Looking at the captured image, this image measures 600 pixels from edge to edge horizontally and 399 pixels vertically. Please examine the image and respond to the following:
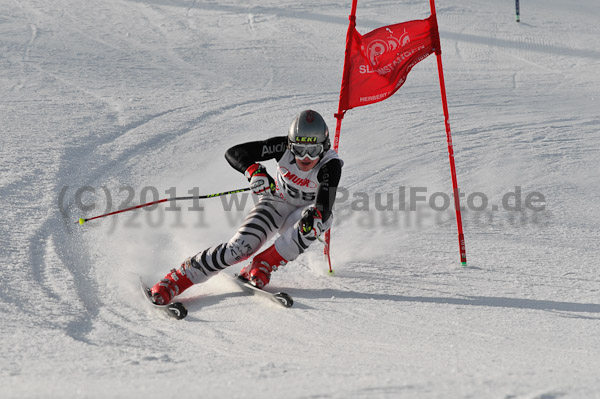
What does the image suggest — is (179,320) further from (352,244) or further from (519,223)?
(519,223)

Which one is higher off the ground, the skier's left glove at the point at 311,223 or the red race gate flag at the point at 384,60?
the red race gate flag at the point at 384,60

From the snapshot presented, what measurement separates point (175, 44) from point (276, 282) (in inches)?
323

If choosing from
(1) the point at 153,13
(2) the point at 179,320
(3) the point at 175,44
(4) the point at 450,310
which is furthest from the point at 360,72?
(1) the point at 153,13

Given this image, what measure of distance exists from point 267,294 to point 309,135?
1.16m

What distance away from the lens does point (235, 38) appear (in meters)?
12.9

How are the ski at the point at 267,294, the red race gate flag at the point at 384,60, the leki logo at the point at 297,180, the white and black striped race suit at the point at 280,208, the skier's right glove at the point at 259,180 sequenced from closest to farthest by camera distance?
the ski at the point at 267,294, the white and black striped race suit at the point at 280,208, the skier's right glove at the point at 259,180, the leki logo at the point at 297,180, the red race gate flag at the point at 384,60

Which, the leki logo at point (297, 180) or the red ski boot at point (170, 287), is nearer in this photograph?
the red ski boot at point (170, 287)

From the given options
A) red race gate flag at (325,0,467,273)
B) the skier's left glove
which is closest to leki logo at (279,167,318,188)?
the skier's left glove

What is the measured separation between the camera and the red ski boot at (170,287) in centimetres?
487

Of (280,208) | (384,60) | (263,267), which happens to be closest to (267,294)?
(263,267)

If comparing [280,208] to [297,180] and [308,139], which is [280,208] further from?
[308,139]

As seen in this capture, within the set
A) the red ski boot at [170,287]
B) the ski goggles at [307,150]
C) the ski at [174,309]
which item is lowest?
the ski at [174,309]

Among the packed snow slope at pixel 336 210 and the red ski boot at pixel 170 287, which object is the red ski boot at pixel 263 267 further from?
the red ski boot at pixel 170 287

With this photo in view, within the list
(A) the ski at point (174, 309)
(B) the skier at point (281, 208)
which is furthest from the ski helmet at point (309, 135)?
(A) the ski at point (174, 309)
